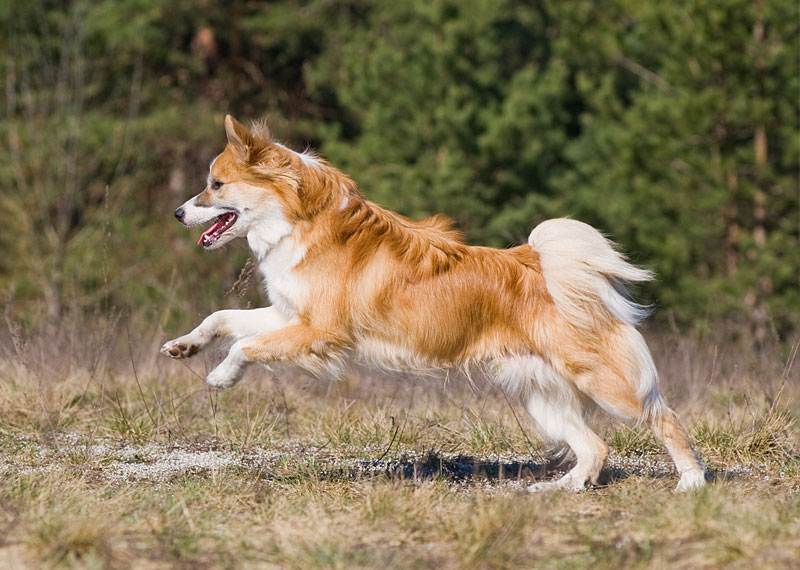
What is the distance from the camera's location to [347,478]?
5430 millimetres

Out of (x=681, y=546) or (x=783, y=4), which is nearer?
(x=681, y=546)

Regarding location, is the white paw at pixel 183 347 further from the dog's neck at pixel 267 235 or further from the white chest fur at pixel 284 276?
the dog's neck at pixel 267 235

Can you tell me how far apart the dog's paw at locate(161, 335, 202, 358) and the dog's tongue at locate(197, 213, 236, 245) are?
2.01 ft

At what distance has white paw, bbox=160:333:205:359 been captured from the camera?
540 cm

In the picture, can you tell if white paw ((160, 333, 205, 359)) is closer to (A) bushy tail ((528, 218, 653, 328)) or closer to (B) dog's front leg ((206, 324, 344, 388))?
(B) dog's front leg ((206, 324, 344, 388))

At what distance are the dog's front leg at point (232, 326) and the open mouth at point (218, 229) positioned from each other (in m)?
0.43

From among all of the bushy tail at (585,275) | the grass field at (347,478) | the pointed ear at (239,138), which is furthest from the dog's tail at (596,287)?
the pointed ear at (239,138)

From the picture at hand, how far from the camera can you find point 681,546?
399 cm

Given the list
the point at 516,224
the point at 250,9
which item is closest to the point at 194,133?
the point at 250,9

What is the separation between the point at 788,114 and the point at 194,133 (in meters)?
11.3

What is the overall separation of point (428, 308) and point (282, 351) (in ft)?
2.74

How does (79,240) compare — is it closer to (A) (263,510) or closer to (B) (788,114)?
(B) (788,114)

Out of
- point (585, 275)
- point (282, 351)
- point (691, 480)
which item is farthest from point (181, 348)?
point (691, 480)

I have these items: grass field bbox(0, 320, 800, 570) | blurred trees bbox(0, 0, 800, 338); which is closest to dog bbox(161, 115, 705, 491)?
grass field bbox(0, 320, 800, 570)
